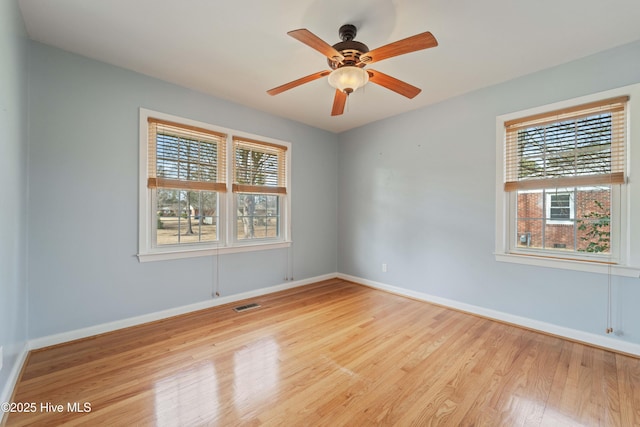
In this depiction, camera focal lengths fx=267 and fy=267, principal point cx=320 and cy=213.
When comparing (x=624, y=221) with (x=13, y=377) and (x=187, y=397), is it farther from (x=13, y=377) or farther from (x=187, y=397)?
(x=13, y=377)

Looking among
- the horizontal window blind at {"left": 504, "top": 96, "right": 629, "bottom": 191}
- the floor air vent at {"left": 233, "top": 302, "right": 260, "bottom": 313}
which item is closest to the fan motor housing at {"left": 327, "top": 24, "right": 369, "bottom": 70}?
the horizontal window blind at {"left": 504, "top": 96, "right": 629, "bottom": 191}

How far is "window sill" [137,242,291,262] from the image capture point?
2.87 m

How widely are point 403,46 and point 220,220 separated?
9.11 feet

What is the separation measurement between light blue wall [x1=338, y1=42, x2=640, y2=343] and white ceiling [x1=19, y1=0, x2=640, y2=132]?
0.25 m

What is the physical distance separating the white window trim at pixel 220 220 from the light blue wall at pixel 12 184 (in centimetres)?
83

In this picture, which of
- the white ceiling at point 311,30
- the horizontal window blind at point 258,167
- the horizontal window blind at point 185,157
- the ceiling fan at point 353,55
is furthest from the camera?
the horizontal window blind at point 258,167

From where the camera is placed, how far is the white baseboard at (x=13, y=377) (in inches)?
62.8

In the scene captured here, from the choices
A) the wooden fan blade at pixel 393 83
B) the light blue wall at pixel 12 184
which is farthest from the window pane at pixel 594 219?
the light blue wall at pixel 12 184

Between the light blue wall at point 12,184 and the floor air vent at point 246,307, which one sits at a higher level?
the light blue wall at point 12,184

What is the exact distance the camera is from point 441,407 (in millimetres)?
1676

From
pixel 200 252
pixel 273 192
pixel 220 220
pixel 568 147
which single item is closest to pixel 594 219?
pixel 568 147

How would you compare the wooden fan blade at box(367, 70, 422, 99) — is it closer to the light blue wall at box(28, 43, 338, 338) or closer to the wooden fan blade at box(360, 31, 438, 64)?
the wooden fan blade at box(360, 31, 438, 64)

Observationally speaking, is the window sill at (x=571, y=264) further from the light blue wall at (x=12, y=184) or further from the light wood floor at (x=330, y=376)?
the light blue wall at (x=12, y=184)

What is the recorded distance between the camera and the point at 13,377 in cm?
180
